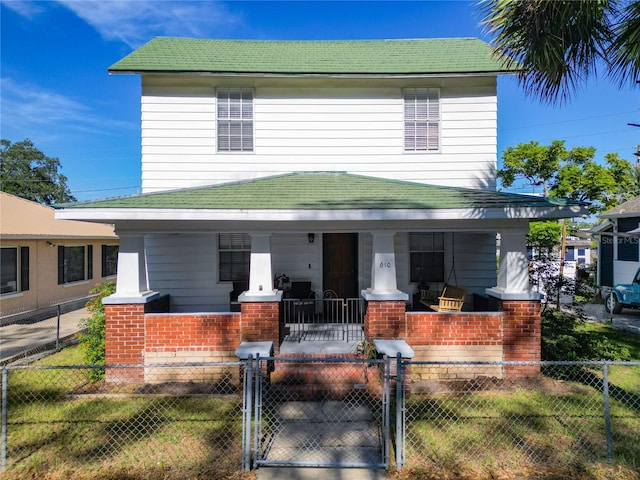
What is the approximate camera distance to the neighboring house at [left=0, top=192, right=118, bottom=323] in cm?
1265

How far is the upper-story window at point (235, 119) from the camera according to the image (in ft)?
30.1

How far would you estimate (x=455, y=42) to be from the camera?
10.4 metres

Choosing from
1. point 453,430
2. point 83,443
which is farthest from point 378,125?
point 83,443

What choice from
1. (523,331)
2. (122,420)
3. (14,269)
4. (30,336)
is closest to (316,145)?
(523,331)

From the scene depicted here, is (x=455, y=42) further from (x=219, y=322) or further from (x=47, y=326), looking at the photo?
(x=47, y=326)

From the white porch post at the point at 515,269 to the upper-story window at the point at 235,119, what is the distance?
6.38 m

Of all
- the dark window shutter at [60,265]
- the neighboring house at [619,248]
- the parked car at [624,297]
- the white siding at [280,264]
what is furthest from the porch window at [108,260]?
the neighboring house at [619,248]

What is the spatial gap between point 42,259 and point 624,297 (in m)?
22.1

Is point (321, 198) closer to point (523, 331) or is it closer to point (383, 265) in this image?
point (383, 265)

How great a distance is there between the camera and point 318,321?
28.8 ft

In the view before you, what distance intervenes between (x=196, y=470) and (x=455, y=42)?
11809mm

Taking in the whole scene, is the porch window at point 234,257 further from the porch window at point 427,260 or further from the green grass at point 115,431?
the porch window at point 427,260

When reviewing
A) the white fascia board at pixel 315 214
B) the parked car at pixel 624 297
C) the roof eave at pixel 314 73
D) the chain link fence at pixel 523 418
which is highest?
the roof eave at pixel 314 73

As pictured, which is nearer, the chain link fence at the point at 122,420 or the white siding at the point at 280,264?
the chain link fence at the point at 122,420
